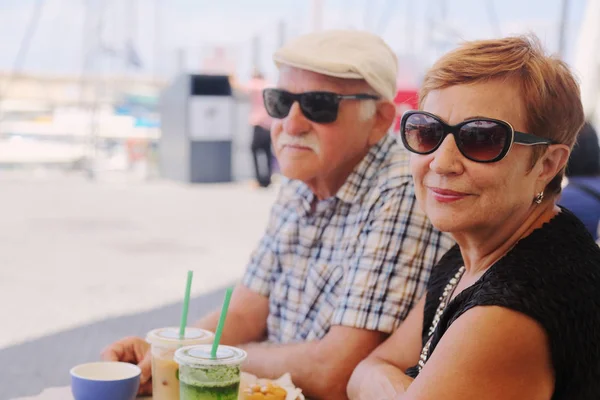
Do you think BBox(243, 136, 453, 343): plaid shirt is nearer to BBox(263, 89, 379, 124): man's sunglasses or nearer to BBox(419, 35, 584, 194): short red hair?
BBox(263, 89, 379, 124): man's sunglasses

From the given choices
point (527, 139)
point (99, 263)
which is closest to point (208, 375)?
point (527, 139)

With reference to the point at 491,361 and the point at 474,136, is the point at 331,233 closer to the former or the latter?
the point at 474,136

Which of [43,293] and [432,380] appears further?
[43,293]

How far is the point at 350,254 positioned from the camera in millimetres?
2184

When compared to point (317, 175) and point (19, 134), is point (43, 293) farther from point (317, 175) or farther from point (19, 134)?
point (19, 134)

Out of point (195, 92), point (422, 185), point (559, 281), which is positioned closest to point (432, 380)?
point (559, 281)

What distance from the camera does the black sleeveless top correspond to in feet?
4.05

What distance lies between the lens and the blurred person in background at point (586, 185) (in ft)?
10.6

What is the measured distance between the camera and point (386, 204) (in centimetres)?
214

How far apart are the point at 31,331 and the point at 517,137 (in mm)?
3889

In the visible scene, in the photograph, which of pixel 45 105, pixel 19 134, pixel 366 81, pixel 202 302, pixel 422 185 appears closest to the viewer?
pixel 422 185

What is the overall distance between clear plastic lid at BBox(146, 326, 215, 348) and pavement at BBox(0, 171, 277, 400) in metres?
2.18

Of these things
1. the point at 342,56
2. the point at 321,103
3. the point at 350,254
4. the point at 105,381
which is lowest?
the point at 105,381

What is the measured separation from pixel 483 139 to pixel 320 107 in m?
1.01
